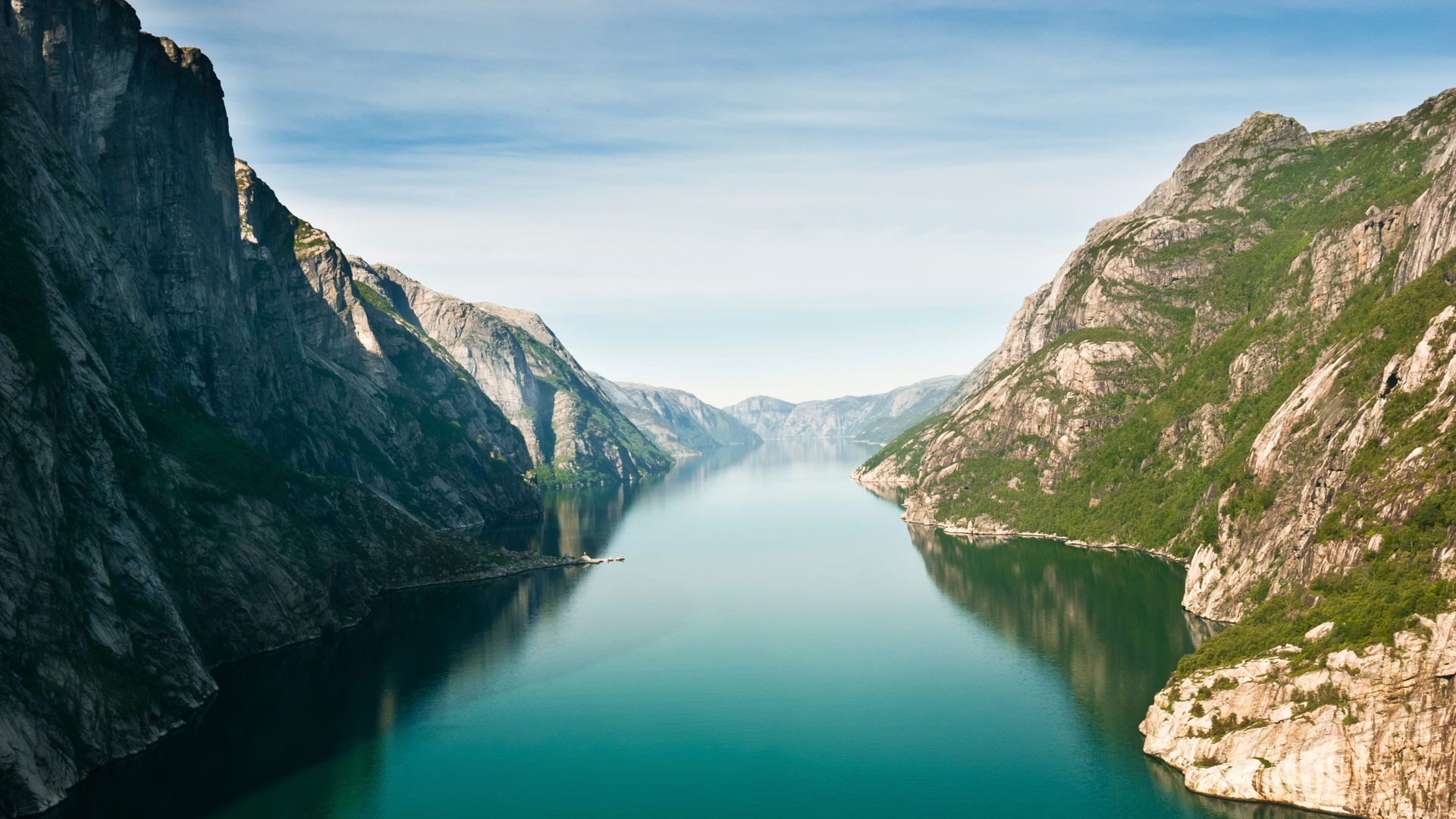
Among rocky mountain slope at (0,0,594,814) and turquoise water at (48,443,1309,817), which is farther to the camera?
rocky mountain slope at (0,0,594,814)

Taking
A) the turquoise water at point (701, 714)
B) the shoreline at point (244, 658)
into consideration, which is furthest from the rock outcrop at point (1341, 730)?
the shoreline at point (244, 658)

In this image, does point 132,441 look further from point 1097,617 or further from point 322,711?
point 1097,617

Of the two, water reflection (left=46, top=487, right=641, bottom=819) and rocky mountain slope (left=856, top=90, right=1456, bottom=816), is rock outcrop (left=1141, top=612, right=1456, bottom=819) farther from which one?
water reflection (left=46, top=487, right=641, bottom=819)

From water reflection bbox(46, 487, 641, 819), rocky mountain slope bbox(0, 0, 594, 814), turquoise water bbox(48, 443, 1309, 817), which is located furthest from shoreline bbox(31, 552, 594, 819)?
turquoise water bbox(48, 443, 1309, 817)

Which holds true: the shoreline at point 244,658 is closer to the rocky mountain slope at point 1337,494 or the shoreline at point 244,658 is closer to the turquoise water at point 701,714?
the turquoise water at point 701,714

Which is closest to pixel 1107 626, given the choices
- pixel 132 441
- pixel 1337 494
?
pixel 1337 494

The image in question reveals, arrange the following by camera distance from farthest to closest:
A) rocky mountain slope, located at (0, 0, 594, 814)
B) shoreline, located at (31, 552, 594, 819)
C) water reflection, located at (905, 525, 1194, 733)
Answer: water reflection, located at (905, 525, 1194, 733), rocky mountain slope, located at (0, 0, 594, 814), shoreline, located at (31, 552, 594, 819)
